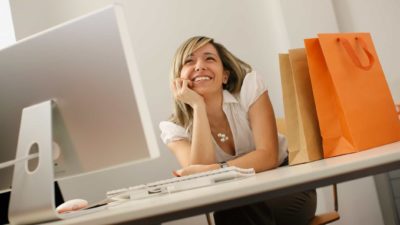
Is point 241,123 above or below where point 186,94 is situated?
below

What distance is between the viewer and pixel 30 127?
857 mm

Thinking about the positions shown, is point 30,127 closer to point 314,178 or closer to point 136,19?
point 314,178

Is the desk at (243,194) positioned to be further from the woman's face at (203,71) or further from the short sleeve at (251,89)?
the woman's face at (203,71)

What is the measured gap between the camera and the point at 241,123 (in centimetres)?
169

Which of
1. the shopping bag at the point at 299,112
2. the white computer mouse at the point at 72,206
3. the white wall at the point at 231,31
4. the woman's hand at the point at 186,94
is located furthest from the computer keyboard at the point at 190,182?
the white wall at the point at 231,31

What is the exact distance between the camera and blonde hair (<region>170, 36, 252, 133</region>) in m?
1.76

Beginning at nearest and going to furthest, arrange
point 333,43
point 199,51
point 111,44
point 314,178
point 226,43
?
point 314,178, point 111,44, point 333,43, point 199,51, point 226,43

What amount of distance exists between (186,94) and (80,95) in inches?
34.2

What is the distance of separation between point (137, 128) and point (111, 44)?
6.7 inches

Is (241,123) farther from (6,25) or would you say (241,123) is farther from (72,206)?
(6,25)

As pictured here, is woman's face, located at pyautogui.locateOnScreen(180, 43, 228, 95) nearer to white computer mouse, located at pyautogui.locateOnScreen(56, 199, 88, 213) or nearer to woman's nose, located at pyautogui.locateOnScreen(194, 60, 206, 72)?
woman's nose, located at pyautogui.locateOnScreen(194, 60, 206, 72)

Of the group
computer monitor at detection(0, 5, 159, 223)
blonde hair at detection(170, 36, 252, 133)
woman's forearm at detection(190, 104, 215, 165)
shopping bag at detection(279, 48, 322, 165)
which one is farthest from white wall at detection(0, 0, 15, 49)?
shopping bag at detection(279, 48, 322, 165)

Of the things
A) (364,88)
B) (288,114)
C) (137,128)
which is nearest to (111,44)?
(137,128)

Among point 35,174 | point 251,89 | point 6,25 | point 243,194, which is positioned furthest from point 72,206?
point 6,25
